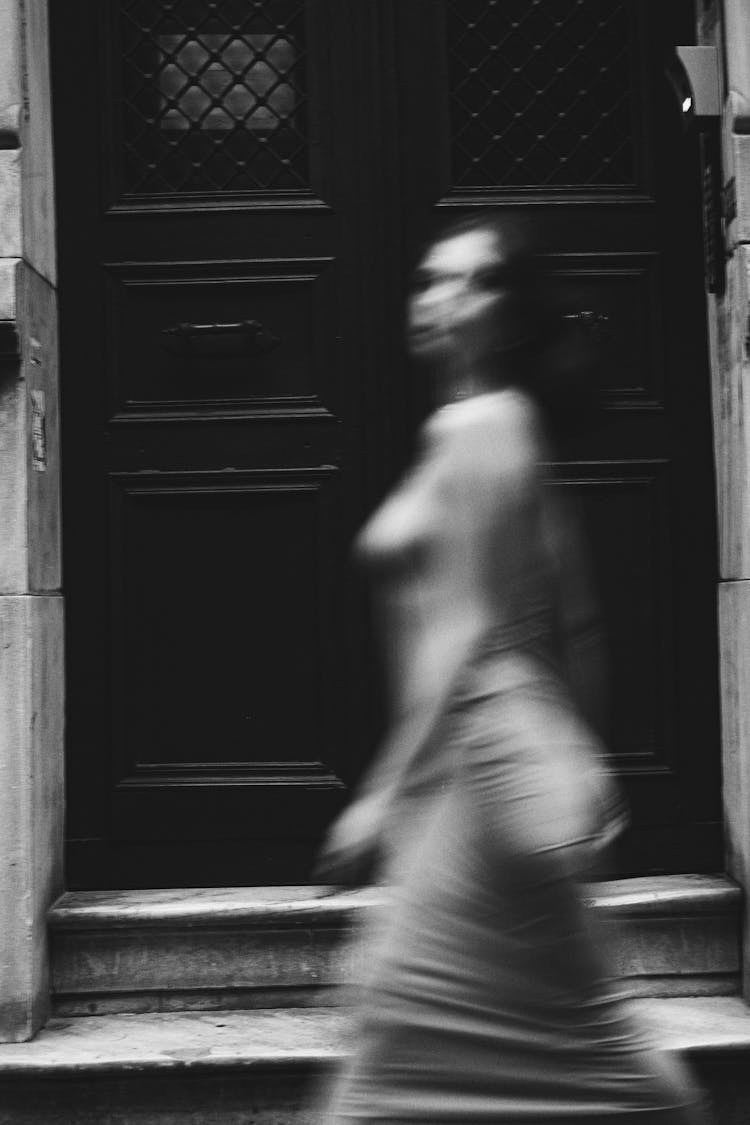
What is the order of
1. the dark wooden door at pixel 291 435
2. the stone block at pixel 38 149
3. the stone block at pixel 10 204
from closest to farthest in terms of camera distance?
1. the stone block at pixel 10 204
2. the stone block at pixel 38 149
3. the dark wooden door at pixel 291 435

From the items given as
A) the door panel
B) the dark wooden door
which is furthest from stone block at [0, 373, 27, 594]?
the door panel

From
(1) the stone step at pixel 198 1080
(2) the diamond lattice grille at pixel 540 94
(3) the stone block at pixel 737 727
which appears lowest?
(1) the stone step at pixel 198 1080

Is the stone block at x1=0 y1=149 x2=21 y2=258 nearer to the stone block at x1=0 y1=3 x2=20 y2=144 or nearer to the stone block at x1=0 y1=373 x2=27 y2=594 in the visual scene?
the stone block at x1=0 y1=3 x2=20 y2=144

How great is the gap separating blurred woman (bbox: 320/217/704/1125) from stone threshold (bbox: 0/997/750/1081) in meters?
1.58

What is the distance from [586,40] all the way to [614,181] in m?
0.45

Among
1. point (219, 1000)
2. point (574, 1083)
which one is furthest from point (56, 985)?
point (574, 1083)

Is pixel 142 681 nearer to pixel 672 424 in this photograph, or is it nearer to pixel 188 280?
pixel 188 280

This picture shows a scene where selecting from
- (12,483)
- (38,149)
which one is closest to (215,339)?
(38,149)

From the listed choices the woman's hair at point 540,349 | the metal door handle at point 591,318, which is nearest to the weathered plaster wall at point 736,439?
the metal door handle at point 591,318

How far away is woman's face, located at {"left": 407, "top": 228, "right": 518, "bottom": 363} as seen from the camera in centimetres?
275

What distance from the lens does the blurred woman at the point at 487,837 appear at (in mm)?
2592

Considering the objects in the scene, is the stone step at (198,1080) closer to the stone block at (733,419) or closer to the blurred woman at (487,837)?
the stone block at (733,419)

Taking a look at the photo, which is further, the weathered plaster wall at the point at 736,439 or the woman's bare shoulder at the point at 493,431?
the weathered plaster wall at the point at 736,439

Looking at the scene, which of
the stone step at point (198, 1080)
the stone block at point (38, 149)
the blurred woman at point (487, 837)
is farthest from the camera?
the stone block at point (38, 149)
